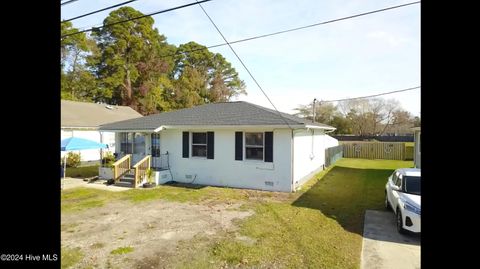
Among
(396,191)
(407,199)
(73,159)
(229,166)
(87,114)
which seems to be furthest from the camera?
(87,114)

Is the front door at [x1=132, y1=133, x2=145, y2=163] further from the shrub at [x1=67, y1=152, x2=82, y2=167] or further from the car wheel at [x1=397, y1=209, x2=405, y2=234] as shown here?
the car wheel at [x1=397, y1=209, x2=405, y2=234]

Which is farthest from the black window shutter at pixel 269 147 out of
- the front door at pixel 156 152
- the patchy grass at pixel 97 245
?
the patchy grass at pixel 97 245

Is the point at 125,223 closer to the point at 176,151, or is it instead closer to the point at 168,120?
the point at 176,151

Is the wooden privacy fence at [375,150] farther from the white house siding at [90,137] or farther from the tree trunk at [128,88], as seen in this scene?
the tree trunk at [128,88]

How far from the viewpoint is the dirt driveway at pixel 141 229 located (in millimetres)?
5695

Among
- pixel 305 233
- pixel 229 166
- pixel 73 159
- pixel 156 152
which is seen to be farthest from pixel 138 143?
pixel 305 233

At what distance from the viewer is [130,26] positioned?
116 feet

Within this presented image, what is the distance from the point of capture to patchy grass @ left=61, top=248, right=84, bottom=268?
17.9 feet

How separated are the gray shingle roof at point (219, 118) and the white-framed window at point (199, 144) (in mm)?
636

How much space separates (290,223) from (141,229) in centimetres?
385

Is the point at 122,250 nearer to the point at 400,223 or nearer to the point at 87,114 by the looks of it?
the point at 400,223

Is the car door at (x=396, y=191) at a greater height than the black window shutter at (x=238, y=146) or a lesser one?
lesser

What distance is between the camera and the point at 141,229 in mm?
7328

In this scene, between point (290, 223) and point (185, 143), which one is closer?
point (290, 223)
